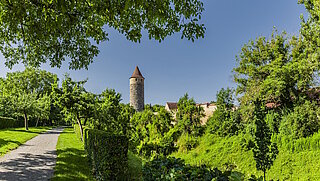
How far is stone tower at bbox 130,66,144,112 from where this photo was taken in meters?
44.5

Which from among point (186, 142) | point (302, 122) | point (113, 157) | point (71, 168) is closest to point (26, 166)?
point (71, 168)

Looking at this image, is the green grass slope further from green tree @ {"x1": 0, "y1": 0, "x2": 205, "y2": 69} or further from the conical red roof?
the conical red roof

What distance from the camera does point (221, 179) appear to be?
2801 mm

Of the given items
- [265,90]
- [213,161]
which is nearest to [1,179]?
[213,161]

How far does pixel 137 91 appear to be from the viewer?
4534 cm

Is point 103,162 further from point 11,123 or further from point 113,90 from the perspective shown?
point 11,123

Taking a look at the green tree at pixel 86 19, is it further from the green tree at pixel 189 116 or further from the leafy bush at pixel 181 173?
the green tree at pixel 189 116

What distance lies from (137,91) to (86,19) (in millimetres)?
38359

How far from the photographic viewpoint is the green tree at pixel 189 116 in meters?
18.5

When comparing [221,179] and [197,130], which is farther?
[197,130]

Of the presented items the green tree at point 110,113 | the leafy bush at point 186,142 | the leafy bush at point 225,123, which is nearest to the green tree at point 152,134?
the leafy bush at point 186,142

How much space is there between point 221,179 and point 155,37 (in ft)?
13.4

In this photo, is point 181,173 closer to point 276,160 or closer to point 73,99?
point 276,160

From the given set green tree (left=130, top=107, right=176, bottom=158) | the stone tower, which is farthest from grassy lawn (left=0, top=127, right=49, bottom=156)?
the stone tower
